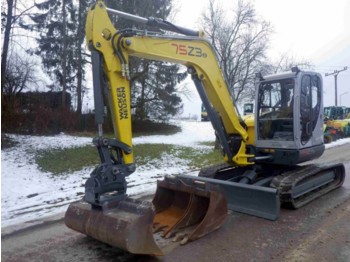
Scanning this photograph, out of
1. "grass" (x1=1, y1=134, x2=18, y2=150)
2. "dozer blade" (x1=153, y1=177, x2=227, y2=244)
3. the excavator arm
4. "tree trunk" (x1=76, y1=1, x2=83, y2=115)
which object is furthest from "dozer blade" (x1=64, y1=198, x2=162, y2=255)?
"tree trunk" (x1=76, y1=1, x2=83, y2=115)

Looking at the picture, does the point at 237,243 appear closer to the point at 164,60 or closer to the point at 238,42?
the point at 164,60

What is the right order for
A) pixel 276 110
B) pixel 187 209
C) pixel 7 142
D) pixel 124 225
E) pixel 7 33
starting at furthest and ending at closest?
pixel 7 33, pixel 7 142, pixel 276 110, pixel 187 209, pixel 124 225

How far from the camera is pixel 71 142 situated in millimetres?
15367

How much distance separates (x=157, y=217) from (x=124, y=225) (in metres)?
1.65

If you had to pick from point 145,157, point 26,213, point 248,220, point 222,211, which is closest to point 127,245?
point 222,211

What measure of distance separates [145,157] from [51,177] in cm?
382

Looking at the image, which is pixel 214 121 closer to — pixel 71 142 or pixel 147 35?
pixel 147 35

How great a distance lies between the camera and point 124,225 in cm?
390

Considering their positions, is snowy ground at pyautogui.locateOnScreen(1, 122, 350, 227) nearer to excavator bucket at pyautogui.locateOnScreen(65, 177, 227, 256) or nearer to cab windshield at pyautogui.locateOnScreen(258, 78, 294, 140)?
excavator bucket at pyautogui.locateOnScreen(65, 177, 227, 256)

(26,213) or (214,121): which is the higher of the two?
(214,121)

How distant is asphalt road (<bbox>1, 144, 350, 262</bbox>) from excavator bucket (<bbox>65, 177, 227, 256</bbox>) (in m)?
0.27

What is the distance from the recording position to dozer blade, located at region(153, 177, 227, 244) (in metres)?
4.99

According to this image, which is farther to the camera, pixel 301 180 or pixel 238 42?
pixel 238 42

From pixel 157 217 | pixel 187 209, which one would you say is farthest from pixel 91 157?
pixel 187 209
